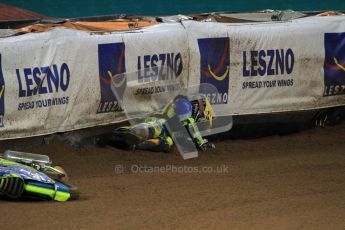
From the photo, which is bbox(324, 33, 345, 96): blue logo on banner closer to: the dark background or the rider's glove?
the rider's glove

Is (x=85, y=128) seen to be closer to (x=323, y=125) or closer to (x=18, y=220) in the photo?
(x=18, y=220)

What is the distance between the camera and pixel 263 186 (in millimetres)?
8266

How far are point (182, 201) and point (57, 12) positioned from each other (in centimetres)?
704

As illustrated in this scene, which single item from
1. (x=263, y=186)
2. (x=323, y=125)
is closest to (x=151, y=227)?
(x=263, y=186)

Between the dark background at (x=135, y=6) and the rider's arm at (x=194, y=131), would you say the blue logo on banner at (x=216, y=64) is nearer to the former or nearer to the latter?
the rider's arm at (x=194, y=131)

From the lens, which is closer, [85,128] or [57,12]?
[85,128]

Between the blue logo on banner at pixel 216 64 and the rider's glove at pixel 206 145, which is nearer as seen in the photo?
the rider's glove at pixel 206 145

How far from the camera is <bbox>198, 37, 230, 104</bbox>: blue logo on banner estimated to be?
10164 millimetres

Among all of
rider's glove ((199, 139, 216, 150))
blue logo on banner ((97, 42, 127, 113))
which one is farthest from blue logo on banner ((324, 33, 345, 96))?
blue logo on banner ((97, 42, 127, 113))

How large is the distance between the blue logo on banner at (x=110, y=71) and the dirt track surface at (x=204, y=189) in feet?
1.90

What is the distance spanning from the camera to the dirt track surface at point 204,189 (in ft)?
22.3

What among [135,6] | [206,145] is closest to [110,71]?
[206,145]

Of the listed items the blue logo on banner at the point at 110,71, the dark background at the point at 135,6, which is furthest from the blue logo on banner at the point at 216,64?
the dark background at the point at 135,6

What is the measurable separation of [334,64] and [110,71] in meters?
3.79
